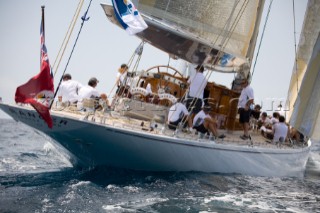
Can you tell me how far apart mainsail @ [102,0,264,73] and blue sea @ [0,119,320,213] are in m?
3.38

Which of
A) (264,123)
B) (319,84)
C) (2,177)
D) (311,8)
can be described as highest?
(311,8)

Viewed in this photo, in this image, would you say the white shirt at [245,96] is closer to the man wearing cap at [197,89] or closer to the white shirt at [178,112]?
the man wearing cap at [197,89]

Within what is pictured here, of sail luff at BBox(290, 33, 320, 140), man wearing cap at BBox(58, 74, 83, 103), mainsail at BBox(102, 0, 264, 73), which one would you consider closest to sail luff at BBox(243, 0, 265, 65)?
mainsail at BBox(102, 0, 264, 73)

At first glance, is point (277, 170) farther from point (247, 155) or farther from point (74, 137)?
point (74, 137)

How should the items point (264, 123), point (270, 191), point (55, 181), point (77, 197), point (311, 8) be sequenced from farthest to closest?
point (311, 8) → point (264, 123) → point (270, 191) → point (55, 181) → point (77, 197)

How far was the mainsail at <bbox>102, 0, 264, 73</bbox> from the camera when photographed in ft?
36.2

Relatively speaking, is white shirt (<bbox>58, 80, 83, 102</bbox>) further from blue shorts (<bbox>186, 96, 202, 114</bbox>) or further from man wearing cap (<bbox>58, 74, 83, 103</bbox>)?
blue shorts (<bbox>186, 96, 202, 114</bbox>)

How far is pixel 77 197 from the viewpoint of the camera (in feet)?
23.4

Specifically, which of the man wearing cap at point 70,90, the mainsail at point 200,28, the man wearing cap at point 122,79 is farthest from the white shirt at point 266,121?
the man wearing cap at point 70,90

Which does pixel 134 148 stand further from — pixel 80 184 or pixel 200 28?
pixel 200 28

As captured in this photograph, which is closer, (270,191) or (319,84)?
(270,191)

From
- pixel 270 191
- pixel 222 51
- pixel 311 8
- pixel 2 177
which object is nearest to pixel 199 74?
pixel 222 51

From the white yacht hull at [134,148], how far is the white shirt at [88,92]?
1.52m

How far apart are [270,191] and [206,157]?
1525mm
